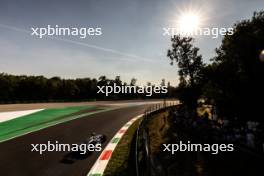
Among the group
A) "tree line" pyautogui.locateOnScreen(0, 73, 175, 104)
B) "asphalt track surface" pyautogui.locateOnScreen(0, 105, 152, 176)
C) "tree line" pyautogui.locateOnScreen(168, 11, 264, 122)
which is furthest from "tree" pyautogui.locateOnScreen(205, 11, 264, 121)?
Result: "tree line" pyautogui.locateOnScreen(0, 73, 175, 104)

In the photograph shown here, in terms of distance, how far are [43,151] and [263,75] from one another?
496 inches

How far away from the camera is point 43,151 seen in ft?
35.1

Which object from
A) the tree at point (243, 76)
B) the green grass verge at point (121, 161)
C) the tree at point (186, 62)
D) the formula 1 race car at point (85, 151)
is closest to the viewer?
the green grass verge at point (121, 161)

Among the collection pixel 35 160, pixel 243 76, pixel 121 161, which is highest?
pixel 243 76

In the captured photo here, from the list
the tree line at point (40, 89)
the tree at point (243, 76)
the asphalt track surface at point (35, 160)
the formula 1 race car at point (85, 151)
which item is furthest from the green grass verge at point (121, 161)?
the tree line at point (40, 89)

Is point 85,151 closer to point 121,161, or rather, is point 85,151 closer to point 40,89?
point 121,161

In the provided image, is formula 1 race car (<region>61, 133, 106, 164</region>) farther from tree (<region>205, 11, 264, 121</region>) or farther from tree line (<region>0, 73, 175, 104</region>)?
tree line (<region>0, 73, 175, 104</region>)

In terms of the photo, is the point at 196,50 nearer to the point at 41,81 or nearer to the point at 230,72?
the point at 230,72

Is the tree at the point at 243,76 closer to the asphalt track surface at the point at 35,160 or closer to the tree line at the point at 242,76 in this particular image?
the tree line at the point at 242,76

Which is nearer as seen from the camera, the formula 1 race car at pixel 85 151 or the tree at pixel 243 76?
the formula 1 race car at pixel 85 151

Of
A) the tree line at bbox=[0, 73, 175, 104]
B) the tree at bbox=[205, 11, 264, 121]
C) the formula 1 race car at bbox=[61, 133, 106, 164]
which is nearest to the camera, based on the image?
the formula 1 race car at bbox=[61, 133, 106, 164]

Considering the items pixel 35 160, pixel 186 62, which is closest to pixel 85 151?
pixel 35 160

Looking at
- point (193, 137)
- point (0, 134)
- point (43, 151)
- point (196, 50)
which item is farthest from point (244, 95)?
point (196, 50)

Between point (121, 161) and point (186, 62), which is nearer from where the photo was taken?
point (121, 161)
